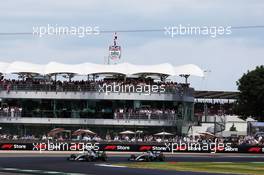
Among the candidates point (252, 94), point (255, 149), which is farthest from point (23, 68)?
point (252, 94)

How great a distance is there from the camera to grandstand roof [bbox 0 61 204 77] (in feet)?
268

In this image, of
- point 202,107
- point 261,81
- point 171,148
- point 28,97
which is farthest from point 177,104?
point 202,107

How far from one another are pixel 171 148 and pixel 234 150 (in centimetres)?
665

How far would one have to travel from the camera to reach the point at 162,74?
8219 cm

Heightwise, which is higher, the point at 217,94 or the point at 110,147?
the point at 217,94

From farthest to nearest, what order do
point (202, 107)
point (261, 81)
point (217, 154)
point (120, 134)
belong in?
1. point (202, 107)
2. point (261, 81)
3. point (120, 134)
4. point (217, 154)

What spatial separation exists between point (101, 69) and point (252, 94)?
32.9 metres

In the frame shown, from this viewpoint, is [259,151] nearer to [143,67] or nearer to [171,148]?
[171,148]

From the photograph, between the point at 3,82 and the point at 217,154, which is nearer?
the point at 217,154

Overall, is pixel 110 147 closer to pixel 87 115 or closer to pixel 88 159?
pixel 87 115

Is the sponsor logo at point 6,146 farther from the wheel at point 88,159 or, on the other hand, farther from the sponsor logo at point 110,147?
the wheel at point 88,159

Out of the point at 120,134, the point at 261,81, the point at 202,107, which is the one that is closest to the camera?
the point at 120,134

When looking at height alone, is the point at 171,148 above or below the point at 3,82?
below

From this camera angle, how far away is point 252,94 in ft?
347
